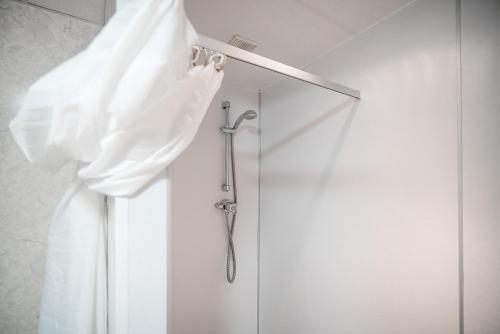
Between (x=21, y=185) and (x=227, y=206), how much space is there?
3.05 ft

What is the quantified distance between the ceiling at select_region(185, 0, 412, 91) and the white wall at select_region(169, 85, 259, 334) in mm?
501

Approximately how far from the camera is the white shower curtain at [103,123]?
1.30 ft

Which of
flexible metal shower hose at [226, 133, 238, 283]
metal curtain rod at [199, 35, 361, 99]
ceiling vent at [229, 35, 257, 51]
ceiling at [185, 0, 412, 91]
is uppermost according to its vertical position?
ceiling at [185, 0, 412, 91]

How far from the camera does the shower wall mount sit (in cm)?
132

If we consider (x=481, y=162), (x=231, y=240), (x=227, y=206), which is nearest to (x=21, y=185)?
(x=227, y=206)

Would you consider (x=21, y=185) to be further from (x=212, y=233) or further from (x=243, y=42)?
(x=243, y=42)

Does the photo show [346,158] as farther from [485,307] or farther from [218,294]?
[218,294]

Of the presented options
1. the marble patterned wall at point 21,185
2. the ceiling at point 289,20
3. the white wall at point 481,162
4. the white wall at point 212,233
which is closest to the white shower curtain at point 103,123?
the marble patterned wall at point 21,185

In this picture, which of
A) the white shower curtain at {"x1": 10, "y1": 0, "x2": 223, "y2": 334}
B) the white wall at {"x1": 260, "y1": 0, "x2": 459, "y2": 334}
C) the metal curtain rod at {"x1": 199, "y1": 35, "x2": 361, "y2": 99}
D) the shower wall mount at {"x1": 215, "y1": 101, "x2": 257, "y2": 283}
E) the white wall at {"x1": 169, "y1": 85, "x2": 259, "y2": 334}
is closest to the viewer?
the white shower curtain at {"x1": 10, "y1": 0, "x2": 223, "y2": 334}

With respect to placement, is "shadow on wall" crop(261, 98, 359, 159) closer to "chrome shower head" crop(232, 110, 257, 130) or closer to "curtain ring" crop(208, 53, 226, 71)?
"chrome shower head" crop(232, 110, 257, 130)

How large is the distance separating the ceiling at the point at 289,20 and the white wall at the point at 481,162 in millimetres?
296

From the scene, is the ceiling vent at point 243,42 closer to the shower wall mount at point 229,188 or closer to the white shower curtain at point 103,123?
the shower wall mount at point 229,188

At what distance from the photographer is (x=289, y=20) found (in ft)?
2.80

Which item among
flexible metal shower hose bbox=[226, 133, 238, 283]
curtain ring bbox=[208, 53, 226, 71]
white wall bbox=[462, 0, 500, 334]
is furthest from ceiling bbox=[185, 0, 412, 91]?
flexible metal shower hose bbox=[226, 133, 238, 283]
